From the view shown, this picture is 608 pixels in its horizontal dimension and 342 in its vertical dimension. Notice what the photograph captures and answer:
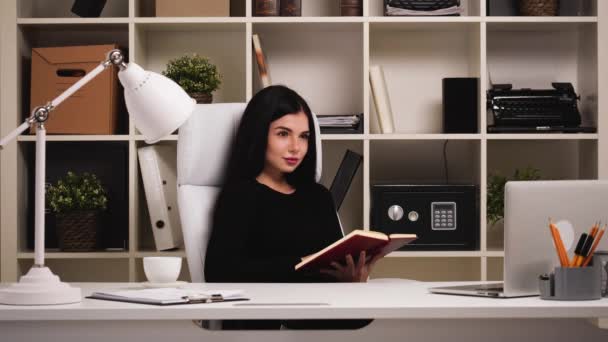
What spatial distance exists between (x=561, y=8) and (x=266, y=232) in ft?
5.39

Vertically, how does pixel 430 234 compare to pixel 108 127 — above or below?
below

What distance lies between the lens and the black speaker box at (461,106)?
3.21 metres

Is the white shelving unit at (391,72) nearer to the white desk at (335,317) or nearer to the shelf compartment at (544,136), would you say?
the shelf compartment at (544,136)

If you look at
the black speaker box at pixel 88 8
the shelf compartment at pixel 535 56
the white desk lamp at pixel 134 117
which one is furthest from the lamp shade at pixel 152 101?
the shelf compartment at pixel 535 56

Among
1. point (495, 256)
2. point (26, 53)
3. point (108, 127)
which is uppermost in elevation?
point (26, 53)

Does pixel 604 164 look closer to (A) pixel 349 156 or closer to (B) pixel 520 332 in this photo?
(A) pixel 349 156

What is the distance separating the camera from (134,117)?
1.54 metres

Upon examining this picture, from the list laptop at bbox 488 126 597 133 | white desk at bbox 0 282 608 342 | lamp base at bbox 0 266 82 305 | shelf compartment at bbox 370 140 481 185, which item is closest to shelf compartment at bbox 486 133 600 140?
laptop at bbox 488 126 597 133

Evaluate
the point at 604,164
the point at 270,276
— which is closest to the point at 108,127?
the point at 270,276

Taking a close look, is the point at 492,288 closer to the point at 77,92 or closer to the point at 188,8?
the point at 188,8

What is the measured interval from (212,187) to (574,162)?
172 cm

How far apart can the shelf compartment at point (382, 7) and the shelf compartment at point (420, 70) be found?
0.26 feet

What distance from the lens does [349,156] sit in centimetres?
314

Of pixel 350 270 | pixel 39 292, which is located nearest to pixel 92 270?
pixel 350 270
